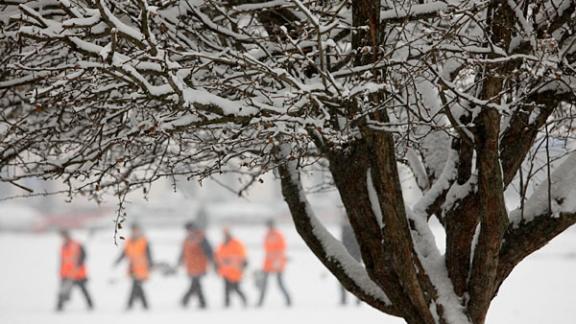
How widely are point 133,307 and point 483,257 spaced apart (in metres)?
10.7

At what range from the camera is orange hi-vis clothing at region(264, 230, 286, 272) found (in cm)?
1590

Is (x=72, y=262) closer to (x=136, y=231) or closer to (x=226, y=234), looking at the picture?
(x=136, y=231)

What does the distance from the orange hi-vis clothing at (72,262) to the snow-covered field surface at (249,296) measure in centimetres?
62

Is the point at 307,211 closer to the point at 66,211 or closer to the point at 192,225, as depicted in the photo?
the point at 192,225

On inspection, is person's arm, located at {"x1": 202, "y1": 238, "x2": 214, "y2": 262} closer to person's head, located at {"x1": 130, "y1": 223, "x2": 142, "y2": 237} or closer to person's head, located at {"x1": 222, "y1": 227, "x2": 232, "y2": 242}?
person's head, located at {"x1": 222, "y1": 227, "x2": 232, "y2": 242}

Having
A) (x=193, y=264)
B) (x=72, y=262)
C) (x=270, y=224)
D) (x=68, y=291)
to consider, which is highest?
(x=270, y=224)

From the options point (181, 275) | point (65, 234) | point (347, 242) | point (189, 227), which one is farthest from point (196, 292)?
point (181, 275)

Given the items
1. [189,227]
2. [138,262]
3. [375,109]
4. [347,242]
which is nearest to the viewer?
[375,109]

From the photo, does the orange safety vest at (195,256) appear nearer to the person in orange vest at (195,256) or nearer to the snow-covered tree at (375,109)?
the person in orange vest at (195,256)

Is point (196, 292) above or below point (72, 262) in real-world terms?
below

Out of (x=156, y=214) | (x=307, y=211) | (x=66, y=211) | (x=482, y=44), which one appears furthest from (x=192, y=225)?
(x=66, y=211)

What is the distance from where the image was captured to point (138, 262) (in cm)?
1552

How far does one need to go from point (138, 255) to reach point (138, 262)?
25 cm

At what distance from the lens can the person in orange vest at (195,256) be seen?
1508 cm
